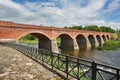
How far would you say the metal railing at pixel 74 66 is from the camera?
6.36 metres

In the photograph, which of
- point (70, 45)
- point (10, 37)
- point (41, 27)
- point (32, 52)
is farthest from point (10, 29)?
point (70, 45)

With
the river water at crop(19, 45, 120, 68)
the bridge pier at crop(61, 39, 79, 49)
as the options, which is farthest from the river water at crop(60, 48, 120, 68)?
the bridge pier at crop(61, 39, 79, 49)

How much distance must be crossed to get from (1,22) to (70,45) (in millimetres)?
24289

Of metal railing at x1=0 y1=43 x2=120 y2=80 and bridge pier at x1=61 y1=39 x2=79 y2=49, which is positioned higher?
metal railing at x1=0 y1=43 x2=120 y2=80

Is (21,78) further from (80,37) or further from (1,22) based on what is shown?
(80,37)

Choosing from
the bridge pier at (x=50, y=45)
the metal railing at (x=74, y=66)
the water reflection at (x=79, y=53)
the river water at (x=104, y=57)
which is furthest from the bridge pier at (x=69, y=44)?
the metal railing at (x=74, y=66)

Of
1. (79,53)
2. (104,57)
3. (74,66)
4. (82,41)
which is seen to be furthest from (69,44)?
(74,66)

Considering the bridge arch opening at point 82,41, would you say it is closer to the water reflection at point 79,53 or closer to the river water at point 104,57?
the water reflection at point 79,53

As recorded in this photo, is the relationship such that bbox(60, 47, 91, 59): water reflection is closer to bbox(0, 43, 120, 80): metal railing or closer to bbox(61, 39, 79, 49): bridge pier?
bbox(61, 39, 79, 49): bridge pier

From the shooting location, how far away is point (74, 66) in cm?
810

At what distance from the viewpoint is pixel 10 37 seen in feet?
89.4

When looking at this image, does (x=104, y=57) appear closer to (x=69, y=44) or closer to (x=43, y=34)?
(x=43, y=34)

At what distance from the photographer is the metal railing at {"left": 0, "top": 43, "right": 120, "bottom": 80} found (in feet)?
20.9

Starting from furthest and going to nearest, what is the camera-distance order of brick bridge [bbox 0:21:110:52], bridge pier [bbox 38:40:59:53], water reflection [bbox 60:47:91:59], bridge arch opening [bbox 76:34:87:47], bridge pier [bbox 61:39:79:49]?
bridge arch opening [bbox 76:34:87:47], bridge pier [bbox 61:39:79:49], bridge pier [bbox 38:40:59:53], water reflection [bbox 60:47:91:59], brick bridge [bbox 0:21:110:52]
